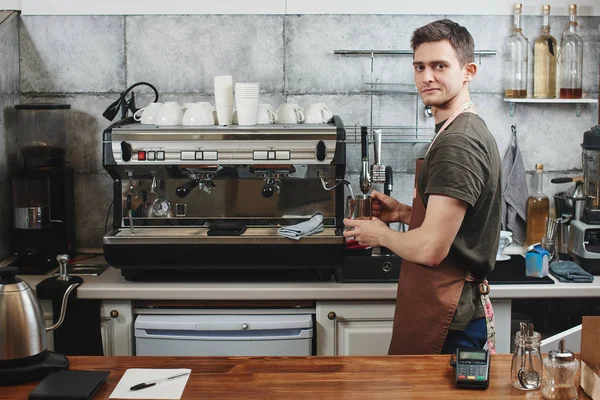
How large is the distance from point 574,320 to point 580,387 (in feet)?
5.97

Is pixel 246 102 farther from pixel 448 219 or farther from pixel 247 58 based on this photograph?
pixel 448 219

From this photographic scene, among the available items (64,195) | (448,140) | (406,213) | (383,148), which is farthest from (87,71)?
(448,140)

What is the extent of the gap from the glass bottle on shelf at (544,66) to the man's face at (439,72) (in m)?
1.57

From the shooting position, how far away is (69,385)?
6.58 ft

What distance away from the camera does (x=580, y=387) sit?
203cm

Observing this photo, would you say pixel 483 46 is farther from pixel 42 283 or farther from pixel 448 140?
pixel 42 283

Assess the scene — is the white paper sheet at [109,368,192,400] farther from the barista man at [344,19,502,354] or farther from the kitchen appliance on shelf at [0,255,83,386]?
the barista man at [344,19,502,354]

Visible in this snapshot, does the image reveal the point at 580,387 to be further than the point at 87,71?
No

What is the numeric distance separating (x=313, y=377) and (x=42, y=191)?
1.96 m

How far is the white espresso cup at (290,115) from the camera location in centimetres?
347

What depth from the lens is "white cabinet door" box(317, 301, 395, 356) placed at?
3.30 metres

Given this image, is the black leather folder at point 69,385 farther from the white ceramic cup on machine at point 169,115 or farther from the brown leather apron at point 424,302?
the white ceramic cup on machine at point 169,115

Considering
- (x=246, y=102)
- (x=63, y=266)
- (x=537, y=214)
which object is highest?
(x=246, y=102)

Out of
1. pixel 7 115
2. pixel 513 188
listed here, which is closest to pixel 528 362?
pixel 513 188
